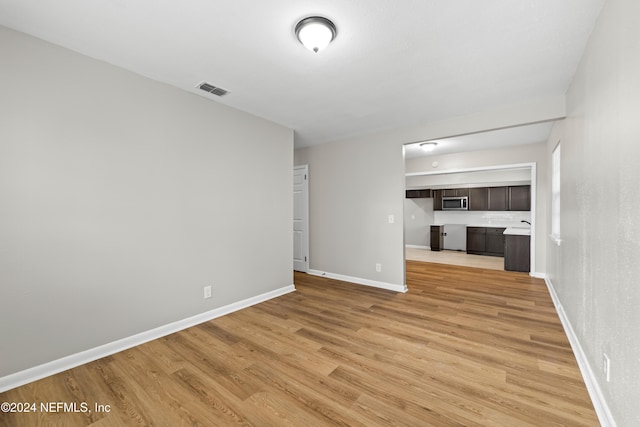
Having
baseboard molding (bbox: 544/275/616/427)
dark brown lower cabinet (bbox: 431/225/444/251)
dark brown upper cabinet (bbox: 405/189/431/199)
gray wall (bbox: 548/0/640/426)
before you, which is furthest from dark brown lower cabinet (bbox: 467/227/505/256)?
gray wall (bbox: 548/0/640/426)

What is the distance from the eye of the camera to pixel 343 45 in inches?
81.0

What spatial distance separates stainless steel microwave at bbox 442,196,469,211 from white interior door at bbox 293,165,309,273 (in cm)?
518

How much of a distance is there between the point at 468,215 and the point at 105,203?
8859 millimetres

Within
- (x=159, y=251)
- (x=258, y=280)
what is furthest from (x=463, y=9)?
(x=258, y=280)

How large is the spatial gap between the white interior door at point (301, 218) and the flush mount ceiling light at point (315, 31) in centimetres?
335

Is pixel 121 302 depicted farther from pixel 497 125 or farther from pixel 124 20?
pixel 497 125

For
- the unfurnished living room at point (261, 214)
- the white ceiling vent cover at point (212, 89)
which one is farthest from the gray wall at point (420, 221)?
the white ceiling vent cover at point (212, 89)

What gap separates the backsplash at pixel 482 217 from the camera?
7.61 metres

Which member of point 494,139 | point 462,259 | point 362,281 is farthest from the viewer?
point 462,259

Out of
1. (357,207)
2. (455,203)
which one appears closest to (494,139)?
(357,207)

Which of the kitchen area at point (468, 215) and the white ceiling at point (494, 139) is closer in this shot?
the white ceiling at point (494, 139)

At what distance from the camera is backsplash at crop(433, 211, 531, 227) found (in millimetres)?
7609

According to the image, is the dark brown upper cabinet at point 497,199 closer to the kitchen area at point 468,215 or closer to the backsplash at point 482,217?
the kitchen area at point 468,215

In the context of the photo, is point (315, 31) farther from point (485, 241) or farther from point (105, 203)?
point (485, 241)
